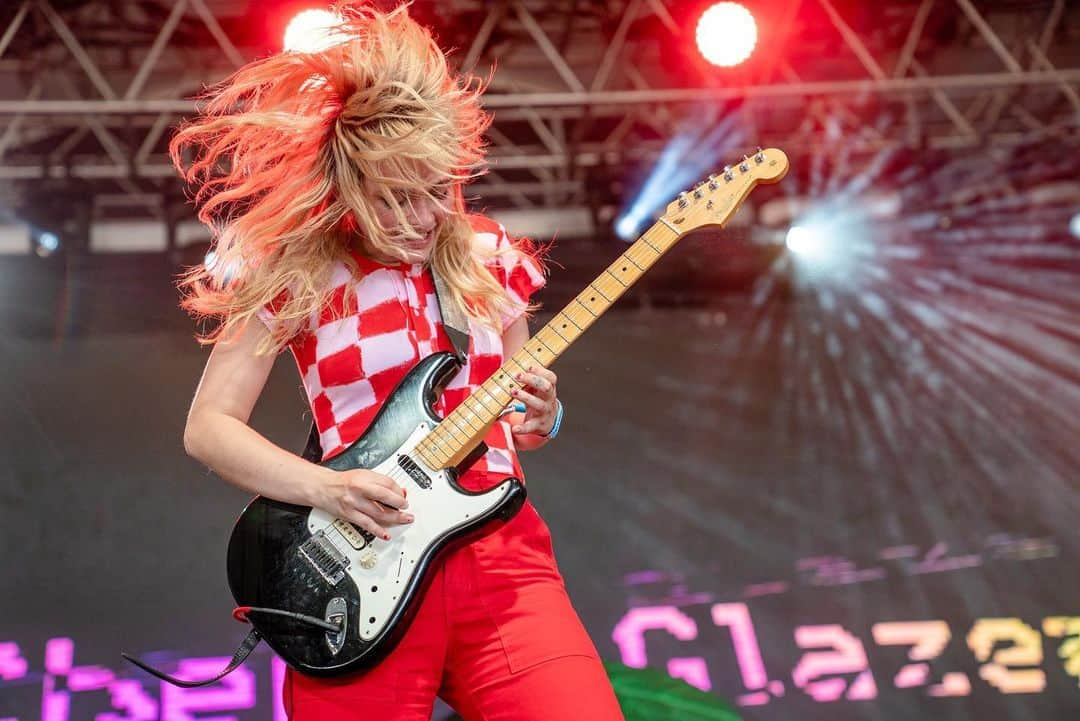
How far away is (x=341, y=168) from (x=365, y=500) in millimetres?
541

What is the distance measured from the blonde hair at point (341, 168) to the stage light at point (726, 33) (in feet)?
9.68

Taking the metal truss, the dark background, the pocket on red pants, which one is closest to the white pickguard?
the pocket on red pants

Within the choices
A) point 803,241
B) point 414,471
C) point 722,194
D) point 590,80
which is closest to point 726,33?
point 803,241

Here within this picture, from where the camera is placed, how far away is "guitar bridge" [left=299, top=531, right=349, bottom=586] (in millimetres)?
1717

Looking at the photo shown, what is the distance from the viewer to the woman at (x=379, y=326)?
5.49 ft

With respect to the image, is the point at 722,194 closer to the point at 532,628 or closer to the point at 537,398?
the point at 537,398

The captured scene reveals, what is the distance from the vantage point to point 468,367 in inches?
74.4

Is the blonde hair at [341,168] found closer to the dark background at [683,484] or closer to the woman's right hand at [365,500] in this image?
the woman's right hand at [365,500]

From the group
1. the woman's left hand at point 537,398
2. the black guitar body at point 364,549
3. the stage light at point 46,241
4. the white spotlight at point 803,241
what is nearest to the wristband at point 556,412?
the woman's left hand at point 537,398

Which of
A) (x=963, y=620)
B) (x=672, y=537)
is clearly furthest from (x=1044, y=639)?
(x=672, y=537)

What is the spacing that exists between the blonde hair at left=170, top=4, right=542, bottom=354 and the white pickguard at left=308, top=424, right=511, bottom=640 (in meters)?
0.29

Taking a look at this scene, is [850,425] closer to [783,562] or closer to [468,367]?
[783,562]

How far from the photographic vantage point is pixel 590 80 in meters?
6.40

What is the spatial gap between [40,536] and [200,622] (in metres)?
0.71
